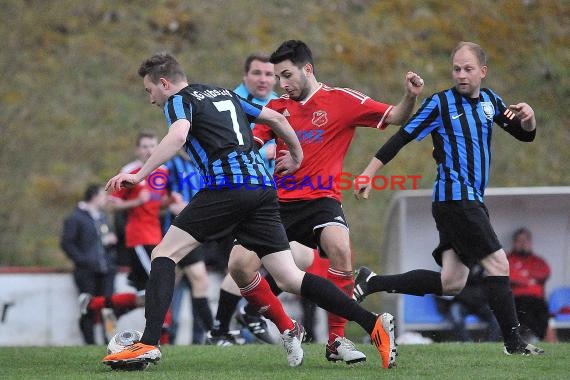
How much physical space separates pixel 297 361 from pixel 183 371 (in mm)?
685

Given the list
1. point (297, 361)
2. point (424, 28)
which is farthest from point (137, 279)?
point (424, 28)

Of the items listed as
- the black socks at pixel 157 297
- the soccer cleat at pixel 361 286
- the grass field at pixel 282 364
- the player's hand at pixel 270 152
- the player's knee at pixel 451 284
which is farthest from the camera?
the player's hand at pixel 270 152

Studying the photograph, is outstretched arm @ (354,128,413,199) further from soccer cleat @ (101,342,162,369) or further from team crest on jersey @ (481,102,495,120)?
soccer cleat @ (101,342,162,369)

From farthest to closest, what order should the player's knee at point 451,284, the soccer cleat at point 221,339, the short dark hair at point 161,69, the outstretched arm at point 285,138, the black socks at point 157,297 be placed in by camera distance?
the soccer cleat at point 221,339, the player's knee at point 451,284, the outstretched arm at point 285,138, the short dark hair at point 161,69, the black socks at point 157,297

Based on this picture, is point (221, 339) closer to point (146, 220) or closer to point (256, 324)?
point (256, 324)

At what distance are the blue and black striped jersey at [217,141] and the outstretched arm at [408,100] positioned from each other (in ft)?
3.56

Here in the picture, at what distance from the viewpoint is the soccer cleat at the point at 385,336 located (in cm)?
596

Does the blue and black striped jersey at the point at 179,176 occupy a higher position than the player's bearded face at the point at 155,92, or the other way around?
the player's bearded face at the point at 155,92

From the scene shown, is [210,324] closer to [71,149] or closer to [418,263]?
[418,263]

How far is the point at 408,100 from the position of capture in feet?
22.3

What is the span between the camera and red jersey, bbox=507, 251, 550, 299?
11203 millimetres

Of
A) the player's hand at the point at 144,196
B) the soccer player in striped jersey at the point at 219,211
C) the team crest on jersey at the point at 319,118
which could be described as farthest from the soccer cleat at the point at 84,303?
the soccer player in striped jersey at the point at 219,211

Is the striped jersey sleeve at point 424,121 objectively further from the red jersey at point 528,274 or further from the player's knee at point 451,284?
the red jersey at point 528,274

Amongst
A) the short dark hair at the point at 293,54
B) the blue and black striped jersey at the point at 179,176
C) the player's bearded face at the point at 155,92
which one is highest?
the short dark hair at the point at 293,54
